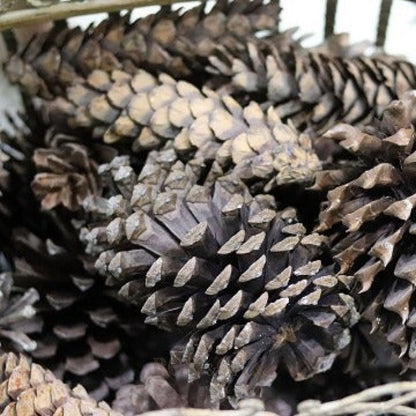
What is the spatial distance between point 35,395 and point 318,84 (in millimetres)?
231

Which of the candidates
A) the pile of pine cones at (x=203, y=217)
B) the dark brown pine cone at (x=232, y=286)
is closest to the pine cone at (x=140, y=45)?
the pile of pine cones at (x=203, y=217)

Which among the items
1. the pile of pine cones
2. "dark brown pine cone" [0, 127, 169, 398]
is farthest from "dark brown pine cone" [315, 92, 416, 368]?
"dark brown pine cone" [0, 127, 169, 398]

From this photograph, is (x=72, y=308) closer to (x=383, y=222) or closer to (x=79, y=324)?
(x=79, y=324)

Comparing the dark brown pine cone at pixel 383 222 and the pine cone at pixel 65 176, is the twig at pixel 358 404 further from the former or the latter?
the pine cone at pixel 65 176

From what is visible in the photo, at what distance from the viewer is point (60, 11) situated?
18.0 inches

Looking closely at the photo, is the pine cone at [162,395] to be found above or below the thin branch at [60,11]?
below

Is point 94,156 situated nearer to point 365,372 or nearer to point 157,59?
point 157,59

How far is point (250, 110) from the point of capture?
460mm

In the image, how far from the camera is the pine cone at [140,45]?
1.61 feet

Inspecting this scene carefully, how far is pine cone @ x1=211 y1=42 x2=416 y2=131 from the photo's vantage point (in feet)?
1.57

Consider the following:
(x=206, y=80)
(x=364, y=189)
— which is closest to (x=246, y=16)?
(x=206, y=80)

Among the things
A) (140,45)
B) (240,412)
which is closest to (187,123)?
(140,45)

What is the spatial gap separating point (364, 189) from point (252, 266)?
0.07 m

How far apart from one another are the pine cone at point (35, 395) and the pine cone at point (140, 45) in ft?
0.55
